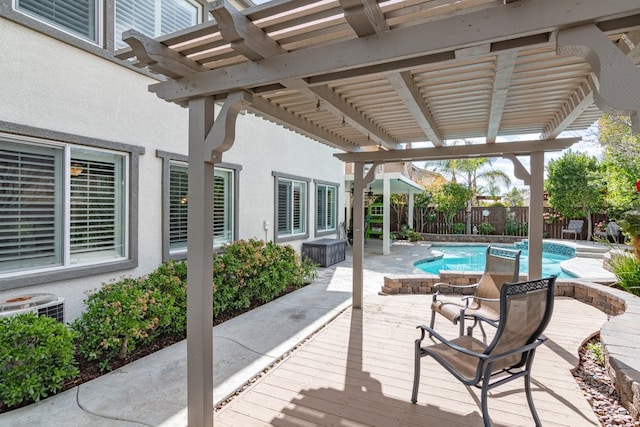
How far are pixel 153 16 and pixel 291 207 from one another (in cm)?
562

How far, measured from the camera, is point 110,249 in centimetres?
511

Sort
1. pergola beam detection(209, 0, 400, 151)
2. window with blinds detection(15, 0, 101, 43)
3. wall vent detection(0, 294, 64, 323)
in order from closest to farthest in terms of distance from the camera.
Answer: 1. pergola beam detection(209, 0, 400, 151)
2. wall vent detection(0, 294, 64, 323)
3. window with blinds detection(15, 0, 101, 43)

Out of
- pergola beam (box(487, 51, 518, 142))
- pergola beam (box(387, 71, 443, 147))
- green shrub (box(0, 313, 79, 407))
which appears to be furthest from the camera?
green shrub (box(0, 313, 79, 407))

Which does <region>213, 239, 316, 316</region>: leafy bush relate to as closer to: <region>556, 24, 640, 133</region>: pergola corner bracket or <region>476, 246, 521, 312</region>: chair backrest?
<region>476, 246, 521, 312</region>: chair backrest

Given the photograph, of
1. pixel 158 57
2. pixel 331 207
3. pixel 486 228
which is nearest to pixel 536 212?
pixel 158 57

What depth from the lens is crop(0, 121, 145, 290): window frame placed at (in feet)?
13.0

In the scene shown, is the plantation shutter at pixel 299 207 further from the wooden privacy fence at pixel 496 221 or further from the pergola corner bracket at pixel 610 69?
the wooden privacy fence at pixel 496 221

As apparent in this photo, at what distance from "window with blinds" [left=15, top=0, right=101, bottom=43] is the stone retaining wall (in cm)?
651

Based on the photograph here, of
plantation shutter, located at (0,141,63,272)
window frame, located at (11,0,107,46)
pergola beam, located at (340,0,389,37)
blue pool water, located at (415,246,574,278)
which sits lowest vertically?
blue pool water, located at (415,246,574,278)

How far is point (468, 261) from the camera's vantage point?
13344mm

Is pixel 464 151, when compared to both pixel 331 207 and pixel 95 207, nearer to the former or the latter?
pixel 95 207

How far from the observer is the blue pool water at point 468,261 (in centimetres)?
1159

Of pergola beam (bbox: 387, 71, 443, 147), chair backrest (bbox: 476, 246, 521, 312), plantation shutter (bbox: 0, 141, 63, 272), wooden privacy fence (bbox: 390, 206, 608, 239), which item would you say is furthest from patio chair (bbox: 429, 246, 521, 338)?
wooden privacy fence (bbox: 390, 206, 608, 239)

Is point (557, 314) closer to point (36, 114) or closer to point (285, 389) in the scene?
point (285, 389)
